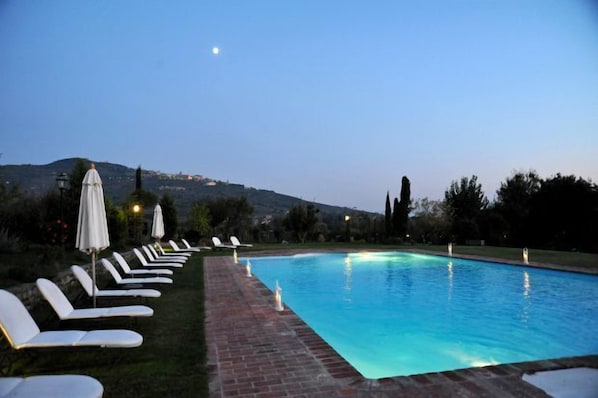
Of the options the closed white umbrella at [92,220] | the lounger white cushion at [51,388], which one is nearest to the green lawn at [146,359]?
the lounger white cushion at [51,388]

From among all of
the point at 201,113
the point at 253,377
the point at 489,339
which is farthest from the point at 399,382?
the point at 201,113

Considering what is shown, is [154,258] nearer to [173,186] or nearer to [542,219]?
[542,219]

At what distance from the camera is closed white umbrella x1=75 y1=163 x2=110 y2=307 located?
621 cm

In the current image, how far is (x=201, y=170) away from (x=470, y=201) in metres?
39.8

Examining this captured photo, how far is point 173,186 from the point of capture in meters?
49.6

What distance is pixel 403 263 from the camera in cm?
1680

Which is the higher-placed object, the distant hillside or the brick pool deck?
the distant hillside

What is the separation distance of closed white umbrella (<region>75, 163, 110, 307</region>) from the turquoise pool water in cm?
431

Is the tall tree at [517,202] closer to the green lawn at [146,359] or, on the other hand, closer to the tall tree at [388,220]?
the tall tree at [388,220]

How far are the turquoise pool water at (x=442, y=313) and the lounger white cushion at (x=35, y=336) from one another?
348 centimetres

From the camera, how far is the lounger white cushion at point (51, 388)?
2.62 meters

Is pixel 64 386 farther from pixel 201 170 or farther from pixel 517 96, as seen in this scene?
pixel 201 170

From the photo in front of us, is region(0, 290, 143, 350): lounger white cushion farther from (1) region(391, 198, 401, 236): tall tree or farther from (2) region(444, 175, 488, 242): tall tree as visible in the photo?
(2) region(444, 175, 488, 242): tall tree

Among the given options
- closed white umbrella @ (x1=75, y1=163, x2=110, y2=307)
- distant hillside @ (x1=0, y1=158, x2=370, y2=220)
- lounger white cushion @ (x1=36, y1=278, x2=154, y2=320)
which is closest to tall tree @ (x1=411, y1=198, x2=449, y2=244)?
distant hillside @ (x1=0, y1=158, x2=370, y2=220)
